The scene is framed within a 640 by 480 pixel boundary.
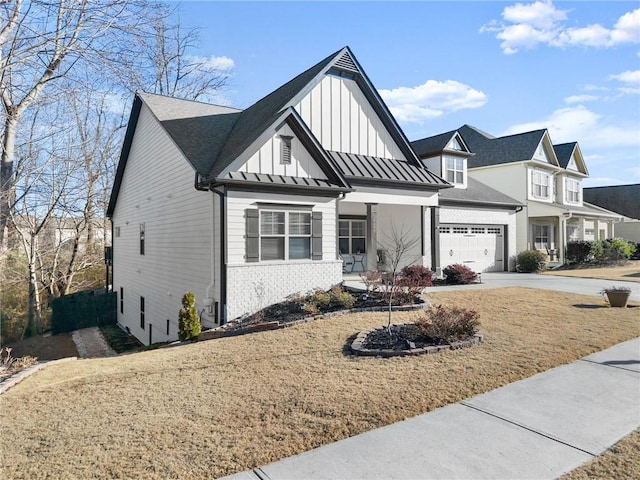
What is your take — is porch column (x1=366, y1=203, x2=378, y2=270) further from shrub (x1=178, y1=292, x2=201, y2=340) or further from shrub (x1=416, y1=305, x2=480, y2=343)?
shrub (x1=416, y1=305, x2=480, y2=343)

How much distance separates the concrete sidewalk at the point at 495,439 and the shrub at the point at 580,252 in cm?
2137

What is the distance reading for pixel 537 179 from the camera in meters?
26.7

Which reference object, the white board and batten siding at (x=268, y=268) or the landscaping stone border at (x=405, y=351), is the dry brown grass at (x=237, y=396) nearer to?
the landscaping stone border at (x=405, y=351)

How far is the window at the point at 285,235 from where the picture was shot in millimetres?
11672

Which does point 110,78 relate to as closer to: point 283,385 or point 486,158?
point 283,385

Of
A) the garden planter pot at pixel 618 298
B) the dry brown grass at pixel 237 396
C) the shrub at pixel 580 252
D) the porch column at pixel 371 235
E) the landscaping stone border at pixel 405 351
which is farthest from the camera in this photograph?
the shrub at pixel 580 252

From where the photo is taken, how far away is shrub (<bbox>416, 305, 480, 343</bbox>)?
7.69m

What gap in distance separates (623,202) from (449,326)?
147 ft

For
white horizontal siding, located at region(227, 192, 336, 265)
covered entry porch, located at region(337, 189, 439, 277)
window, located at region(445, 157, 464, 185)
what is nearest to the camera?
white horizontal siding, located at region(227, 192, 336, 265)

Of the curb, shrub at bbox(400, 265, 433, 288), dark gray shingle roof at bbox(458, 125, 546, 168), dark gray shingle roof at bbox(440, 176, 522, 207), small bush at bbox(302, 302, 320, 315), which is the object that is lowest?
the curb

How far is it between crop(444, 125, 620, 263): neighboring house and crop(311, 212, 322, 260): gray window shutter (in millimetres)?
17124

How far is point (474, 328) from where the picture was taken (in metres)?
8.30

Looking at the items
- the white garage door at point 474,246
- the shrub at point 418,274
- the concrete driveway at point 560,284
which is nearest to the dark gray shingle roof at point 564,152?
the white garage door at point 474,246

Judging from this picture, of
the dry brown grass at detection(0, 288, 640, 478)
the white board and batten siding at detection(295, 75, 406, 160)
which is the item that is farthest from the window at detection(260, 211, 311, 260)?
the white board and batten siding at detection(295, 75, 406, 160)
